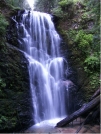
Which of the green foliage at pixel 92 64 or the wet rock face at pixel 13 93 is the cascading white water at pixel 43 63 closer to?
the wet rock face at pixel 13 93

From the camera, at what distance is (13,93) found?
23.2ft

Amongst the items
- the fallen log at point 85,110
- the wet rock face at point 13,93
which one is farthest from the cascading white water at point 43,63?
the fallen log at point 85,110

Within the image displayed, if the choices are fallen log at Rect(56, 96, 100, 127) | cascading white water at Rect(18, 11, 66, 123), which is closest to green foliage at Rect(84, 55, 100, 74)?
cascading white water at Rect(18, 11, 66, 123)

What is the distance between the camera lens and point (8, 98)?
22.6 feet

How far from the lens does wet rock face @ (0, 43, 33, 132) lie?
6555 millimetres

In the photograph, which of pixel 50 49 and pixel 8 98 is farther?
pixel 50 49

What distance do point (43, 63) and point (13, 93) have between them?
3.09m

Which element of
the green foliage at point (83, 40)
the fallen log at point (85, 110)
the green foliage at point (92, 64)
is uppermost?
the green foliage at point (83, 40)

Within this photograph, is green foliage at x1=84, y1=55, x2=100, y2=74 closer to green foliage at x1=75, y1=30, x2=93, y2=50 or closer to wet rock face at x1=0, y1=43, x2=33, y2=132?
green foliage at x1=75, y1=30, x2=93, y2=50

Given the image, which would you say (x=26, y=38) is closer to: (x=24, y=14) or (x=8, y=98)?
(x=24, y=14)

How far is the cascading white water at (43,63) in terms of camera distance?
8133 mm

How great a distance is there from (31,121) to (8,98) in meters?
1.43

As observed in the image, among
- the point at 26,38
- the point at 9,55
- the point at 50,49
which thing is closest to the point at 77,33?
the point at 50,49

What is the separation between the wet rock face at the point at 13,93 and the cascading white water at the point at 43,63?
427 mm
